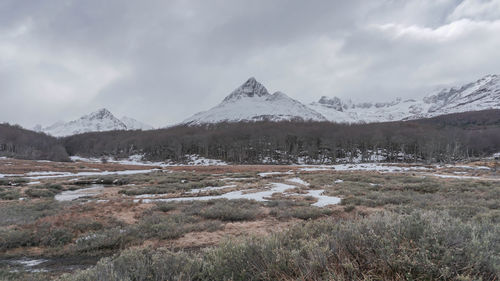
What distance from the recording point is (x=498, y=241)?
3412 mm

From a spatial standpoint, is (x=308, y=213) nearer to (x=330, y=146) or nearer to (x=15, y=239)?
(x=15, y=239)

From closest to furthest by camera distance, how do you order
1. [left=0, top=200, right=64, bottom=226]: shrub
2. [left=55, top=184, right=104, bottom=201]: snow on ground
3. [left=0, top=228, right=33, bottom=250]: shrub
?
[left=0, top=228, right=33, bottom=250]: shrub < [left=0, top=200, right=64, bottom=226]: shrub < [left=55, top=184, right=104, bottom=201]: snow on ground

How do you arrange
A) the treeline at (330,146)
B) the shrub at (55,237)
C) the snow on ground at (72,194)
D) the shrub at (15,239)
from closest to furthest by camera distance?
1. the shrub at (15,239)
2. the shrub at (55,237)
3. the snow on ground at (72,194)
4. the treeline at (330,146)

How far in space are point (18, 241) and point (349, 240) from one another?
9159mm

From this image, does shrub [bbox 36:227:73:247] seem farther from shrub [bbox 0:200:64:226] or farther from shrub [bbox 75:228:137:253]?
shrub [bbox 0:200:64:226]

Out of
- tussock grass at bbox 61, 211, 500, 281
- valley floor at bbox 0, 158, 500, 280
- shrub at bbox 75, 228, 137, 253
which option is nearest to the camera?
tussock grass at bbox 61, 211, 500, 281

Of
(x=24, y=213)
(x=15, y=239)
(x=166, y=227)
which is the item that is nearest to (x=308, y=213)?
(x=166, y=227)

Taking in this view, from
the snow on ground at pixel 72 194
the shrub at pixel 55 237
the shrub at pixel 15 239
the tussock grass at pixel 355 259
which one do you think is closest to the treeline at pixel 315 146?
the snow on ground at pixel 72 194

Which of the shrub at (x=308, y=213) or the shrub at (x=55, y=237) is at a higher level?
the shrub at (x=55, y=237)

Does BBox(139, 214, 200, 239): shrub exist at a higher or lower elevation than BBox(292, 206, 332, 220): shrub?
higher

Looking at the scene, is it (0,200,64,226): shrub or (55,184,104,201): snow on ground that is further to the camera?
(55,184,104,201): snow on ground

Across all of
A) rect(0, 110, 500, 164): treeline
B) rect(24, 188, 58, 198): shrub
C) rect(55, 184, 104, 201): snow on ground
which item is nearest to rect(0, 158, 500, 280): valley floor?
rect(55, 184, 104, 201): snow on ground

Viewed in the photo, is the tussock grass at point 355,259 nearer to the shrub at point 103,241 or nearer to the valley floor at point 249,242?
the valley floor at point 249,242

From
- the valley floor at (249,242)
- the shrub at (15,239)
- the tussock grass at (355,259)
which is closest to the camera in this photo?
the tussock grass at (355,259)
